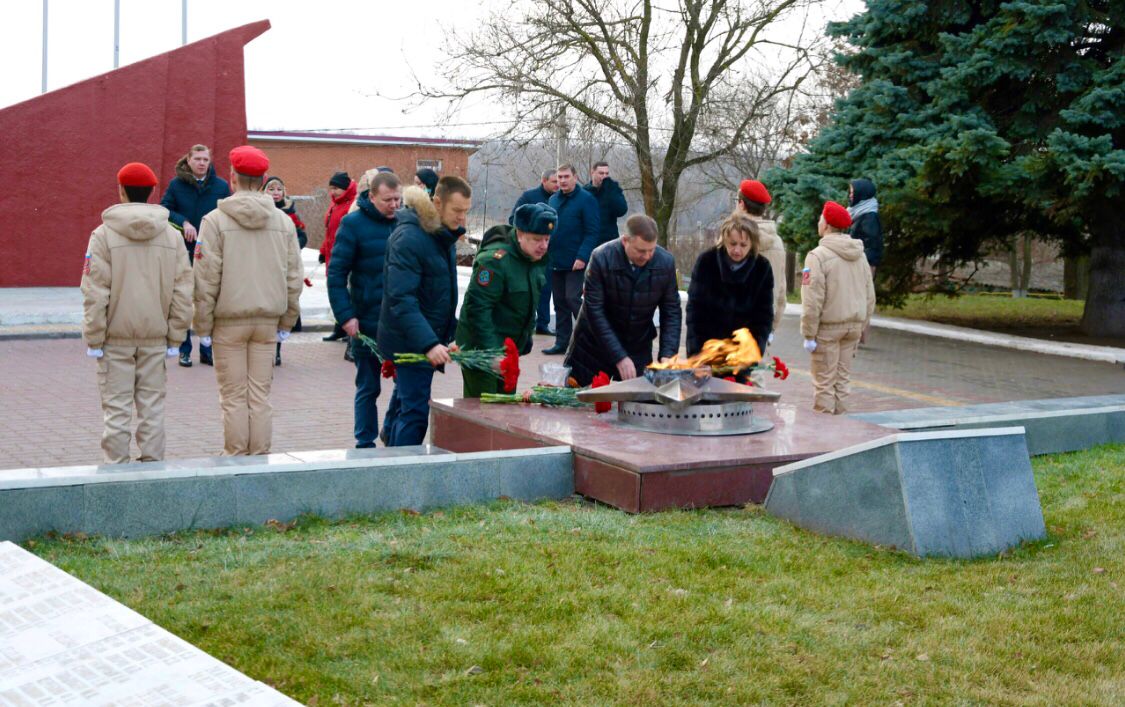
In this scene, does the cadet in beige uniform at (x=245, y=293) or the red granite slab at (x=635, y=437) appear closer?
the red granite slab at (x=635, y=437)

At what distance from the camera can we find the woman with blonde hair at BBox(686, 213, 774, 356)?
26.3 feet

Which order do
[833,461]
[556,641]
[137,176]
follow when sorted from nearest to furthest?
[556,641]
[833,461]
[137,176]

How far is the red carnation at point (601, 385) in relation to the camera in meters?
7.50

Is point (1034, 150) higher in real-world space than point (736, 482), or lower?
higher

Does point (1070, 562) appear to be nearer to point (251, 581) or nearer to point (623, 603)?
point (623, 603)

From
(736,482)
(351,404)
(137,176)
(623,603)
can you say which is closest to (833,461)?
(736,482)

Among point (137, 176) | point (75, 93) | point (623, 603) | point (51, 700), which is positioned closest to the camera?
point (51, 700)

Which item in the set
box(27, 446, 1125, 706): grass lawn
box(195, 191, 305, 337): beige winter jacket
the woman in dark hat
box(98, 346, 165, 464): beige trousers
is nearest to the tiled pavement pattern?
box(98, 346, 165, 464): beige trousers

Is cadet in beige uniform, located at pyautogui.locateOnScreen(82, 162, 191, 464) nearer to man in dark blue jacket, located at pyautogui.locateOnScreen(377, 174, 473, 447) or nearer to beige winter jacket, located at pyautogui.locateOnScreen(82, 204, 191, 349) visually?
beige winter jacket, located at pyautogui.locateOnScreen(82, 204, 191, 349)

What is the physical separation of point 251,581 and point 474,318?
3.01m

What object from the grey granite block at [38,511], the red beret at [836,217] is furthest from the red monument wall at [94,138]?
the grey granite block at [38,511]

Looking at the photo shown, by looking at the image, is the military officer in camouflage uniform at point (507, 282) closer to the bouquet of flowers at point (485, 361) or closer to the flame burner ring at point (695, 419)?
the bouquet of flowers at point (485, 361)

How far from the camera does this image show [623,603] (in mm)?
4645

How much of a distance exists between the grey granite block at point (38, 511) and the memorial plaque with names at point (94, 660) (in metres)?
1.83
